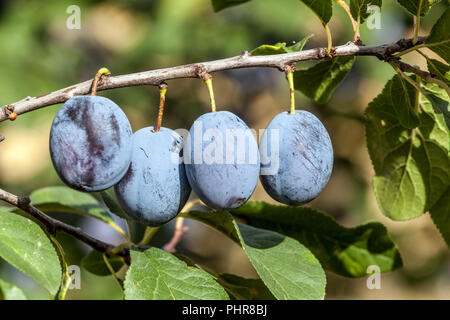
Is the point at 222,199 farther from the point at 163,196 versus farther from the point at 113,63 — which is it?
the point at 113,63

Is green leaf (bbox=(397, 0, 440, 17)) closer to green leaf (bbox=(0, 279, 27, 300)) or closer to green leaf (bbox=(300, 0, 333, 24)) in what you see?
green leaf (bbox=(300, 0, 333, 24))

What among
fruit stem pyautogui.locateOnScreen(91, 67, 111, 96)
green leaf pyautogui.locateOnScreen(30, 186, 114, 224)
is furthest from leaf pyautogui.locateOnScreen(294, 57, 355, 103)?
green leaf pyautogui.locateOnScreen(30, 186, 114, 224)

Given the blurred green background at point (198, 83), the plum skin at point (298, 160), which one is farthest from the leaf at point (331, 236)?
the blurred green background at point (198, 83)

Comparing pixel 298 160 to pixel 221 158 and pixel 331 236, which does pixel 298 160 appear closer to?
pixel 221 158

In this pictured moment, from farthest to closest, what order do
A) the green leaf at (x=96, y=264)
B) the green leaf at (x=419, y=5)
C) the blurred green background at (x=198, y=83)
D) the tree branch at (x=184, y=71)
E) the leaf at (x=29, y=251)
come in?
the blurred green background at (x=198, y=83), the green leaf at (x=96, y=264), the green leaf at (x=419, y=5), the tree branch at (x=184, y=71), the leaf at (x=29, y=251)

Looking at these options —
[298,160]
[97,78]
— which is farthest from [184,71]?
[298,160]

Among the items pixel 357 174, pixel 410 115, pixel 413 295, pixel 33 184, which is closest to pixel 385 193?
pixel 410 115

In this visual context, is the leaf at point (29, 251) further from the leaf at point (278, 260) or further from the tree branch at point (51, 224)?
the leaf at point (278, 260)
